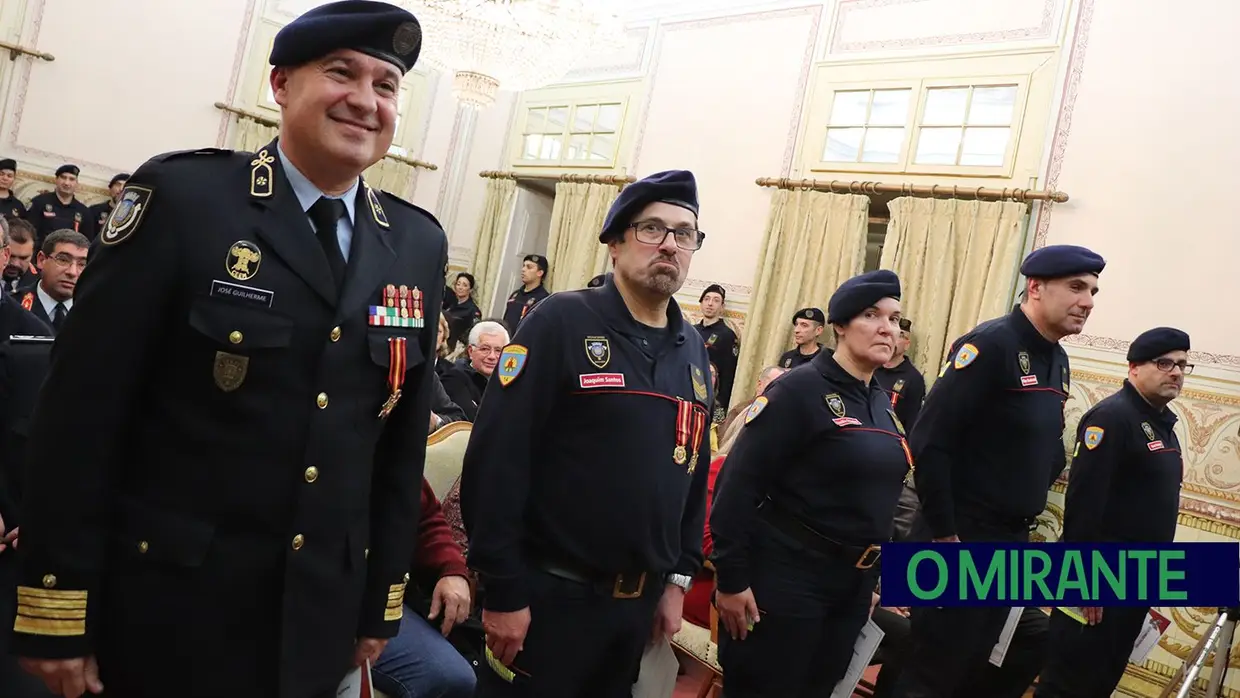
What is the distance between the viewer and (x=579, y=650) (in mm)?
1666

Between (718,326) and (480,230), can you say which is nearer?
(718,326)

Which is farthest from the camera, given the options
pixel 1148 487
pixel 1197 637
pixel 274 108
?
pixel 274 108

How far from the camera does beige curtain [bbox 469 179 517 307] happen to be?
8672 millimetres

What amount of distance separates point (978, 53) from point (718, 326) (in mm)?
2537

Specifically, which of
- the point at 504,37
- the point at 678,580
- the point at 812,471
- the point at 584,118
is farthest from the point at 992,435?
the point at 584,118

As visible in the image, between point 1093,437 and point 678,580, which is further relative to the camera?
point 1093,437

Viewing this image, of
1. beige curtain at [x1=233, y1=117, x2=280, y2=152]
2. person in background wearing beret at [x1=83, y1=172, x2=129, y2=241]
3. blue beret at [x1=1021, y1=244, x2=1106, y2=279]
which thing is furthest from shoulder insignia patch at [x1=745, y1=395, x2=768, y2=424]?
beige curtain at [x1=233, y1=117, x2=280, y2=152]

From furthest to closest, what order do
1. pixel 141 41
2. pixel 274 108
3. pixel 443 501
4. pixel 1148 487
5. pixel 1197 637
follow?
1. pixel 274 108
2. pixel 141 41
3. pixel 1197 637
4. pixel 1148 487
5. pixel 443 501

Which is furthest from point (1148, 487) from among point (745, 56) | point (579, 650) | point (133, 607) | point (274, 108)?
point (274, 108)

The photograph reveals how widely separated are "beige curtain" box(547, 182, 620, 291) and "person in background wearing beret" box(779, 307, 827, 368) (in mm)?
2163

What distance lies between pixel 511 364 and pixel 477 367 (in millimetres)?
2363

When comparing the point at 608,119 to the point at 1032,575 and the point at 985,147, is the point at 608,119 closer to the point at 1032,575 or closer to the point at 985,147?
the point at 985,147

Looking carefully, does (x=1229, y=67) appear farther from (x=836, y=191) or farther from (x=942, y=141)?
(x=836, y=191)

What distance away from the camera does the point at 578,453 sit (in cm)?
171
